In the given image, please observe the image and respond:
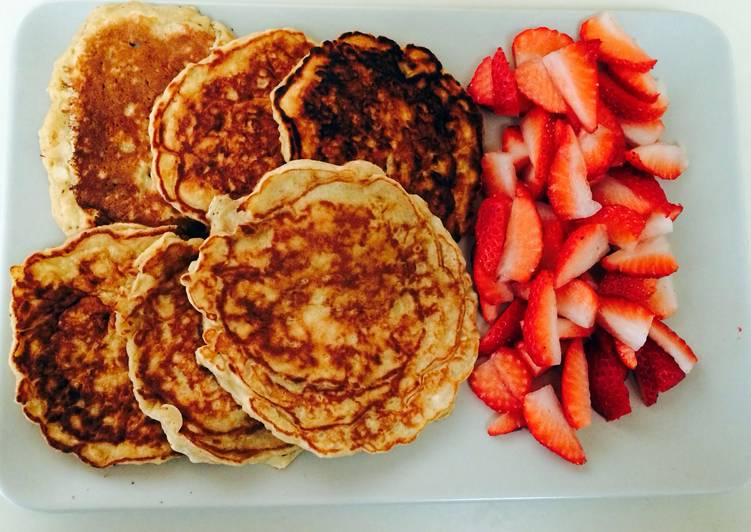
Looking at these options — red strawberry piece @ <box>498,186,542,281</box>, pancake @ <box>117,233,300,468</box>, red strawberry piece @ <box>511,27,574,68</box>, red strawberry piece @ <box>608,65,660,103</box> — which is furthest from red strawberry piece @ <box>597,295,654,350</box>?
pancake @ <box>117,233,300,468</box>

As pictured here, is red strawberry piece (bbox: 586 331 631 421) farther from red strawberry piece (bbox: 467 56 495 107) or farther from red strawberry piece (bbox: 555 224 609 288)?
red strawberry piece (bbox: 467 56 495 107)

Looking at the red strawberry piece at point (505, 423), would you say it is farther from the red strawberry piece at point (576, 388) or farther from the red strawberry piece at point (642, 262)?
the red strawberry piece at point (642, 262)

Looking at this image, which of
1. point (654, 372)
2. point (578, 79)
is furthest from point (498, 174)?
point (654, 372)

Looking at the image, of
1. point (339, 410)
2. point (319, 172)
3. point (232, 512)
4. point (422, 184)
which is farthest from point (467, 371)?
point (232, 512)

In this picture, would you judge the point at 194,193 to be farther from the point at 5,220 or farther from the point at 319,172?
the point at 5,220

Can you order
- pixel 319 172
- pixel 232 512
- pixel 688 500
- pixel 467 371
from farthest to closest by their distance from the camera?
pixel 688 500
pixel 232 512
pixel 467 371
pixel 319 172

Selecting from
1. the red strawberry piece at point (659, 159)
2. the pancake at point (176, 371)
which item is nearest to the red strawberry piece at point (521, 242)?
the red strawberry piece at point (659, 159)
